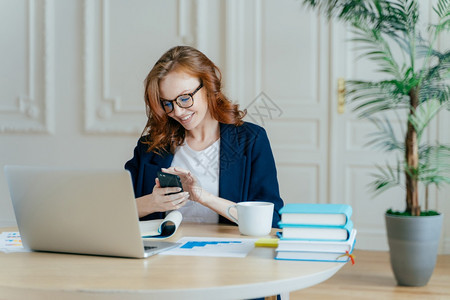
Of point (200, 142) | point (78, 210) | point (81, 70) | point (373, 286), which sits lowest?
point (373, 286)

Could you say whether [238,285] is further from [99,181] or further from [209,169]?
[209,169]

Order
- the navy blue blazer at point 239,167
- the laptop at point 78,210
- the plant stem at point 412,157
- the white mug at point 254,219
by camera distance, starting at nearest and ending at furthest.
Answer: the laptop at point 78,210 < the white mug at point 254,219 < the navy blue blazer at point 239,167 < the plant stem at point 412,157

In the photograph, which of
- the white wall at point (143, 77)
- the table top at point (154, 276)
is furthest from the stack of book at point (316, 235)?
the white wall at point (143, 77)

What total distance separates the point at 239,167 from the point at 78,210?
2.84 ft

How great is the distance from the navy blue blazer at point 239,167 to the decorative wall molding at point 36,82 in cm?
264

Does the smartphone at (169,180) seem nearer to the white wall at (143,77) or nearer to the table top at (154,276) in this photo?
the table top at (154,276)

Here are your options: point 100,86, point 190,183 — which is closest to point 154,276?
point 190,183

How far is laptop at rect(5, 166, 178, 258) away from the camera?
1227 mm

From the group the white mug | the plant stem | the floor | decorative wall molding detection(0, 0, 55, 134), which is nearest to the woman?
the white mug

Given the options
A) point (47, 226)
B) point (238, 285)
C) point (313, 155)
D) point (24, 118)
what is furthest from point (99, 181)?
point (24, 118)

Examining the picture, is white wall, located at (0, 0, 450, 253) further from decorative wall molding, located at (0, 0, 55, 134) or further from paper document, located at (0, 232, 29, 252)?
paper document, located at (0, 232, 29, 252)

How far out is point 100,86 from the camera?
4.54 metres

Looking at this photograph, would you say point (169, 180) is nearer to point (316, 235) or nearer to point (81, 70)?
point (316, 235)

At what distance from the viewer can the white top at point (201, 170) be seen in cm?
206
